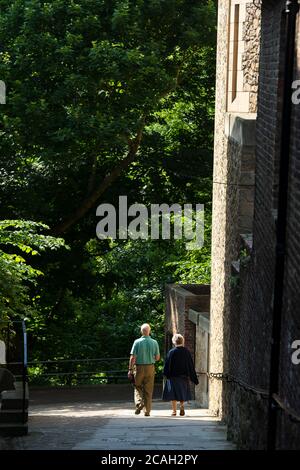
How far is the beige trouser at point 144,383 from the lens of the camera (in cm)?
1722

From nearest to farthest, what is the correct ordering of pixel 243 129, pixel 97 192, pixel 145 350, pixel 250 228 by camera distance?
1. pixel 243 129
2. pixel 250 228
3. pixel 145 350
4. pixel 97 192

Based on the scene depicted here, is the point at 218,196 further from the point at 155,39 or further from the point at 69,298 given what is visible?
the point at 69,298

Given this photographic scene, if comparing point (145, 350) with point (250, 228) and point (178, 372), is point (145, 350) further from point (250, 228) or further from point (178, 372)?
point (250, 228)

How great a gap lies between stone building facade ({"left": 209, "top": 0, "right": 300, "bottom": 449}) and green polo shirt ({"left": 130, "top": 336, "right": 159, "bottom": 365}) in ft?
3.83

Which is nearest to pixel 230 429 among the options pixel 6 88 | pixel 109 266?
pixel 6 88

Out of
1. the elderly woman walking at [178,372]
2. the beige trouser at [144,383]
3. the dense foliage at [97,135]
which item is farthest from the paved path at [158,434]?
the dense foliage at [97,135]

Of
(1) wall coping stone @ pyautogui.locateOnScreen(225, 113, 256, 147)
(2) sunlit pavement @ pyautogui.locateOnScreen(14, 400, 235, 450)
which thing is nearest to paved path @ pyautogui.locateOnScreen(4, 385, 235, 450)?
(2) sunlit pavement @ pyautogui.locateOnScreen(14, 400, 235, 450)

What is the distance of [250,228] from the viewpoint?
15.9 m

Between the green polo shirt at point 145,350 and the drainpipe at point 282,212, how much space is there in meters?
7.68

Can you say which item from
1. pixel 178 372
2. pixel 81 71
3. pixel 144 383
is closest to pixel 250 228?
Result: pixel 178 372

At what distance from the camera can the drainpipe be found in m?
9.10

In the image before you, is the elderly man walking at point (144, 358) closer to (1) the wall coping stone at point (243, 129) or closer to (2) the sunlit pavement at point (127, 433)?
(2) the sunlit pavement at point (127, 433)

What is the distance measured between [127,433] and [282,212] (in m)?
5.32

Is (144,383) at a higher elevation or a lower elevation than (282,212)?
lower
